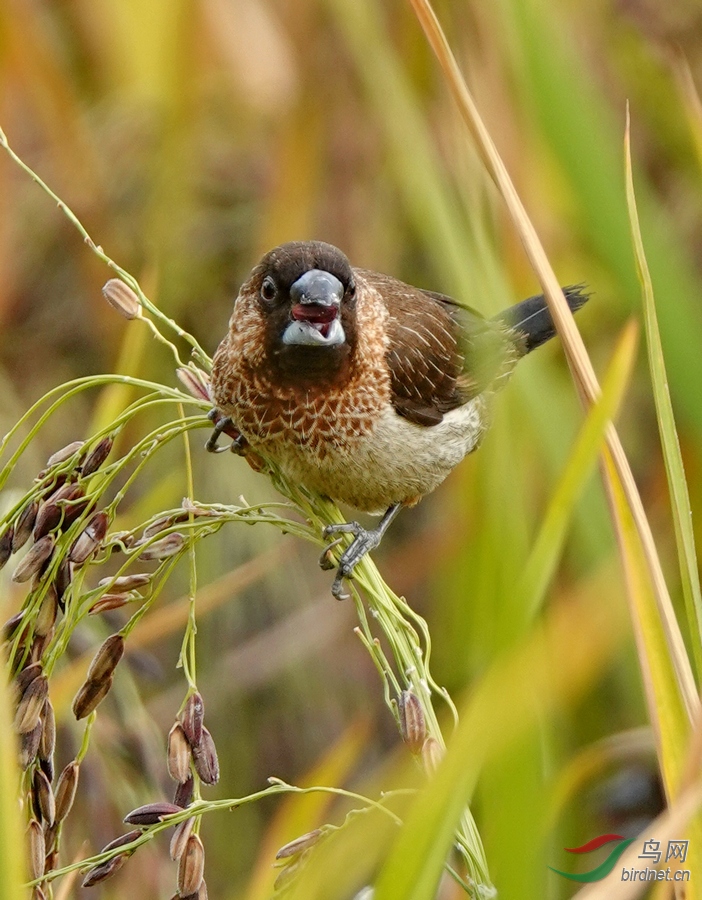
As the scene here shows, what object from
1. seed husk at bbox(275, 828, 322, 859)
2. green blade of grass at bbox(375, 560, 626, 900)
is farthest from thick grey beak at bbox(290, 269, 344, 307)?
green blade of grass at bbox(375, 560, 626, 900)

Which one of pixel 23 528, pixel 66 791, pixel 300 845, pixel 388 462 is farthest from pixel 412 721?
pixel 388 462

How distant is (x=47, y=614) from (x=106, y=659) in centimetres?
8

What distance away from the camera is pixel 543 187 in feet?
7.36

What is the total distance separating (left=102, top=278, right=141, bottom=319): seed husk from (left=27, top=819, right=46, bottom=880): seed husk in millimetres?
580

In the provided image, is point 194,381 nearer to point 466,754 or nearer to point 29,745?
point 29,745

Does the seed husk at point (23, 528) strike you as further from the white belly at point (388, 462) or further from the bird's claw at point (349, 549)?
the white belly at point (388, 462)

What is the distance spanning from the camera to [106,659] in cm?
125

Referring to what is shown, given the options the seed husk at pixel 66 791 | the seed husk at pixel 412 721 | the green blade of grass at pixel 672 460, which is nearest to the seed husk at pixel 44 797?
the seed husk at pixel 66 791

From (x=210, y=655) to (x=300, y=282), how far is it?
1.35m

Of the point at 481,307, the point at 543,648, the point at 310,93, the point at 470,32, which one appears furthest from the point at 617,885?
the point at 310,93

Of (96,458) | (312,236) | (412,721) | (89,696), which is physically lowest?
(412,721)

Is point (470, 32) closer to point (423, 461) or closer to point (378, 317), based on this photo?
point (378, 317)

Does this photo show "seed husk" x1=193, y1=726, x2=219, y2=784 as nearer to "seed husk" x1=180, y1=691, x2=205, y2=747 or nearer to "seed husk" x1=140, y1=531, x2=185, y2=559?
"seed husk" x1=180, y1=691, x2=205, y2=747

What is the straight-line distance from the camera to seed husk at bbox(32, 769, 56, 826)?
1164mm
